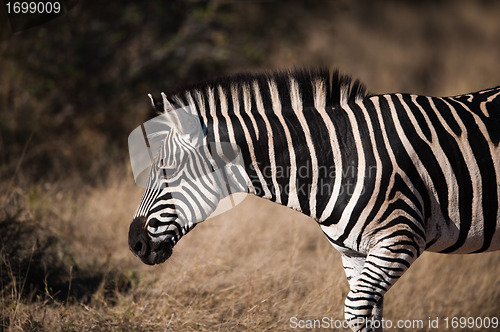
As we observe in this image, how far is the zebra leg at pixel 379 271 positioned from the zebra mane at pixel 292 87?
37.5 inches

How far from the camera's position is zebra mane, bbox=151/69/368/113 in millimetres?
3379

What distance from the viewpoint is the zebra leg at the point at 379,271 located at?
123 inches

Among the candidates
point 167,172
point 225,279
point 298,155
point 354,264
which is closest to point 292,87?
point 298,155

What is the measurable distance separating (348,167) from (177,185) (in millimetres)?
1060

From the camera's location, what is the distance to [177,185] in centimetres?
329

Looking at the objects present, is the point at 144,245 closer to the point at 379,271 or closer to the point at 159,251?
the point at 159,251

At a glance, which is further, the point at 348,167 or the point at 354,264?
the point at 354,264

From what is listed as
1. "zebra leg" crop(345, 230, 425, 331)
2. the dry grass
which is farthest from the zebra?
the dry grass

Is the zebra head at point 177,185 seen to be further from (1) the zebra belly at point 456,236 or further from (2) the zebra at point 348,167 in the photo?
(1) the zebra belly at point 456,236

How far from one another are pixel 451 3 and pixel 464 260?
14.3m

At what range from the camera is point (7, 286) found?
416 cm

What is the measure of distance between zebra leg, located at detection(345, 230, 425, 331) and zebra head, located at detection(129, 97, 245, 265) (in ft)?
3.14

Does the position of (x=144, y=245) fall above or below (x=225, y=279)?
above

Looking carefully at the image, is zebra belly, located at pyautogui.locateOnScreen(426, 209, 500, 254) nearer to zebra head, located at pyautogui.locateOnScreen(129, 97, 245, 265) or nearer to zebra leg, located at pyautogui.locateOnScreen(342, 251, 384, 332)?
zebra leg, located at pyautogui.locateOnScreen(342, 251, 384, 332)
